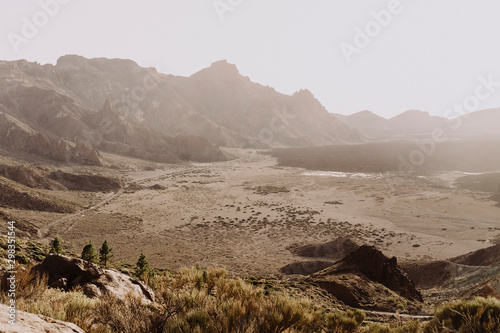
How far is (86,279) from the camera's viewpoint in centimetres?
949

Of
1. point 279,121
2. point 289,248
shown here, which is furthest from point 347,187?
point 279,121

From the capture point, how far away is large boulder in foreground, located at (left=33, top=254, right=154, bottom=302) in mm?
9102

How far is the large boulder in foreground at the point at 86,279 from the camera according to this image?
29.9ft

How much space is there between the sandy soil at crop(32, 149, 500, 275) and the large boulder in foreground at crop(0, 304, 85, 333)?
20715 mm

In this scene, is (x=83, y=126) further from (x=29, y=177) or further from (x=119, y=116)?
(x=29, y=177)

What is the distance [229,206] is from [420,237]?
2763cm

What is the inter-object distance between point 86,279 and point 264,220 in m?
34.3

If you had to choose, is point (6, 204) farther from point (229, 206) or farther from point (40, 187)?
point (229, 206)

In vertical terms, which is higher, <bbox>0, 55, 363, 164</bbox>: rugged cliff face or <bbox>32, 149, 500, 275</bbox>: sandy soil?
<bbox>0, 55, 363, 164</bbox>: rugged cliff face

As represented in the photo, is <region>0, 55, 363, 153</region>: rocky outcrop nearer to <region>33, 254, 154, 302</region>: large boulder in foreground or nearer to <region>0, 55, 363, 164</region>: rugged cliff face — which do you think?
<region>0, 55, 363, 164</region>: rugged cliff face

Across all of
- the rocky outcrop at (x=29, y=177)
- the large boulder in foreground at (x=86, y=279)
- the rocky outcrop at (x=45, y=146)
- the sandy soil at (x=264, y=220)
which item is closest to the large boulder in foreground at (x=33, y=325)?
the large boulder in foreground at (x=86, y=279)

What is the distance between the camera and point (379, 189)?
6494cm

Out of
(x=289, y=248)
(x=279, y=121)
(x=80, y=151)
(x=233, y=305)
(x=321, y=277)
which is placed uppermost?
(x=279, y=121)

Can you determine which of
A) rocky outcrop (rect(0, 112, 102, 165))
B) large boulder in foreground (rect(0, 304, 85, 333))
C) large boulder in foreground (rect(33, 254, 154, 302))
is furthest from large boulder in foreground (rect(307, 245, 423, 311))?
rocky outcrop (rect(0, 112, 102, 165))
